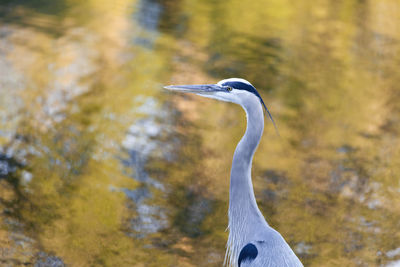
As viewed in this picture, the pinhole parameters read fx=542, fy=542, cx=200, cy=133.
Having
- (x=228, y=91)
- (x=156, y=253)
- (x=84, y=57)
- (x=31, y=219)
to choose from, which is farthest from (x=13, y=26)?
(x=228, y=91)

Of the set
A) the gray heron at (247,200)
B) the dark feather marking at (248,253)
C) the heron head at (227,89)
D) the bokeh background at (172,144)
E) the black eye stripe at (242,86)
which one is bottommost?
the bokeh background at (172,144)

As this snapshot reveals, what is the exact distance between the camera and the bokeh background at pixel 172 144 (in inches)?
161

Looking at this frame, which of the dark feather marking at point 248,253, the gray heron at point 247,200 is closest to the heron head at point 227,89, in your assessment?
the gray heron at point 247,200

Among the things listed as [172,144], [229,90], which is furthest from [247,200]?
[172,144]

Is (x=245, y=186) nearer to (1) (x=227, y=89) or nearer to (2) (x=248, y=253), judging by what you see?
(2) (x=248, y=253)

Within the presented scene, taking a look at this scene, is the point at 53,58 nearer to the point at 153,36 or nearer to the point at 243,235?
the point at 153,36

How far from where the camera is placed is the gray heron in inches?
102

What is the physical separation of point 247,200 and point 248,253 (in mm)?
276

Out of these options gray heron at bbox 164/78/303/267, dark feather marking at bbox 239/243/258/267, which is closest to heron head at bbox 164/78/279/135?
gray heron at bbox 164/78/303/267

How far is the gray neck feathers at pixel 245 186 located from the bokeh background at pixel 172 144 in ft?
3.38

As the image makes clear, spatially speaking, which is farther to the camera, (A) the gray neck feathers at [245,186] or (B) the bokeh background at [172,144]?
(B) the bokeh background at [172,144]

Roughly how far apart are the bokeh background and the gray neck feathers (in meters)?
1.03

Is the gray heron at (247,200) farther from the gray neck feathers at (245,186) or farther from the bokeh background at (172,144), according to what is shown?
the bokeh background at (172,144)

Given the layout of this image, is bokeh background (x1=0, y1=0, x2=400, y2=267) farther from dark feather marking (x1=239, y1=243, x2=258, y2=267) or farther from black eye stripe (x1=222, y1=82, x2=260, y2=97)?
black eye stripe (x1=222, y1=82, x2=260, y2=97)
